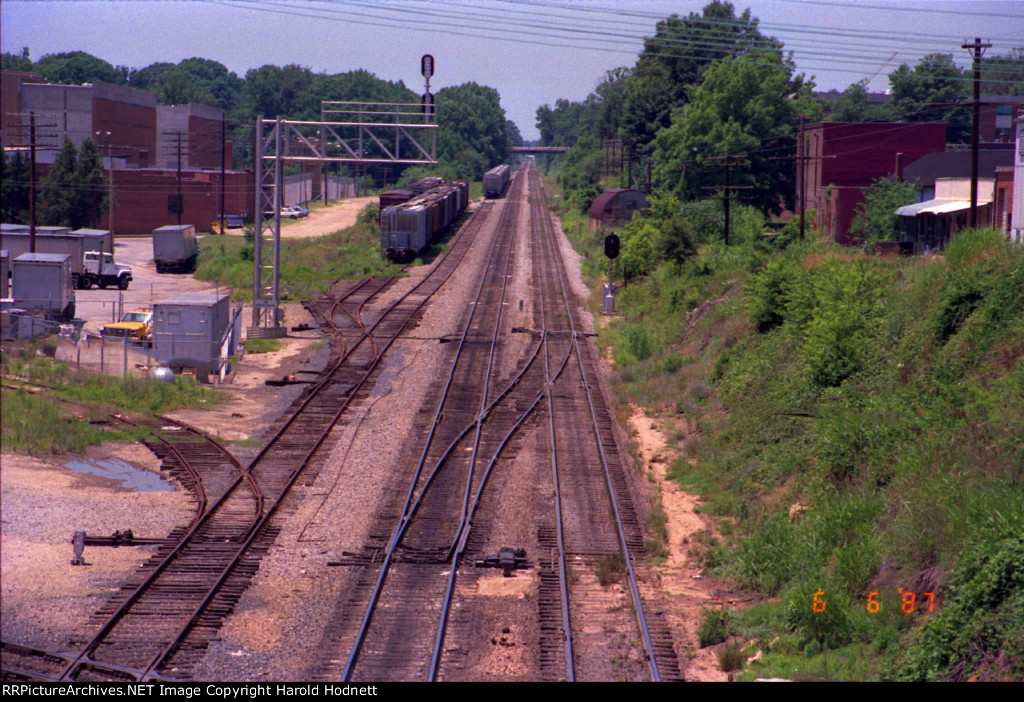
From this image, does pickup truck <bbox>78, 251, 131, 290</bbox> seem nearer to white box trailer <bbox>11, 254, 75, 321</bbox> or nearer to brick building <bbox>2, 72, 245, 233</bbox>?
brick building <bbox>2, 72, 245, 233</bbox>

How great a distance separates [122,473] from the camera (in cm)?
1556

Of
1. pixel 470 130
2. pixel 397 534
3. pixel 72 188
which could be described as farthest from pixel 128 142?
pixel 470 130

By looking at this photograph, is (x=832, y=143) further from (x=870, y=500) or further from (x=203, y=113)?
(x=203, y=113)

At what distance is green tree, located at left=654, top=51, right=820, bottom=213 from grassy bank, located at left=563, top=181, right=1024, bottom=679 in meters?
38.4

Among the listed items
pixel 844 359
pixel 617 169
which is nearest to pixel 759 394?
pixel 844 359

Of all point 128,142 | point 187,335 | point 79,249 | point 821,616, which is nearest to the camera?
point 821,616

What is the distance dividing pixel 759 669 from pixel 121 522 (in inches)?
359

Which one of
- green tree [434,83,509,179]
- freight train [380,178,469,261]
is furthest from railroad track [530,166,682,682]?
green tree [434,83,509,179]

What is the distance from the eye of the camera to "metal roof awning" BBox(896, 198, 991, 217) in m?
38.2

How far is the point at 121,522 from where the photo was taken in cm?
1324

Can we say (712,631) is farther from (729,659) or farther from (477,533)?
(477,533)

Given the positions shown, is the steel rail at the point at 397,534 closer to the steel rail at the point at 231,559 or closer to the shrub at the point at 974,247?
the steel rail at the point at 231,559

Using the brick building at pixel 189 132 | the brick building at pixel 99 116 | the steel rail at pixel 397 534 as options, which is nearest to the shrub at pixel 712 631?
the steel rail at pixel 397 534

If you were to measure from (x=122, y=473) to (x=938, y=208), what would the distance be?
116ft
